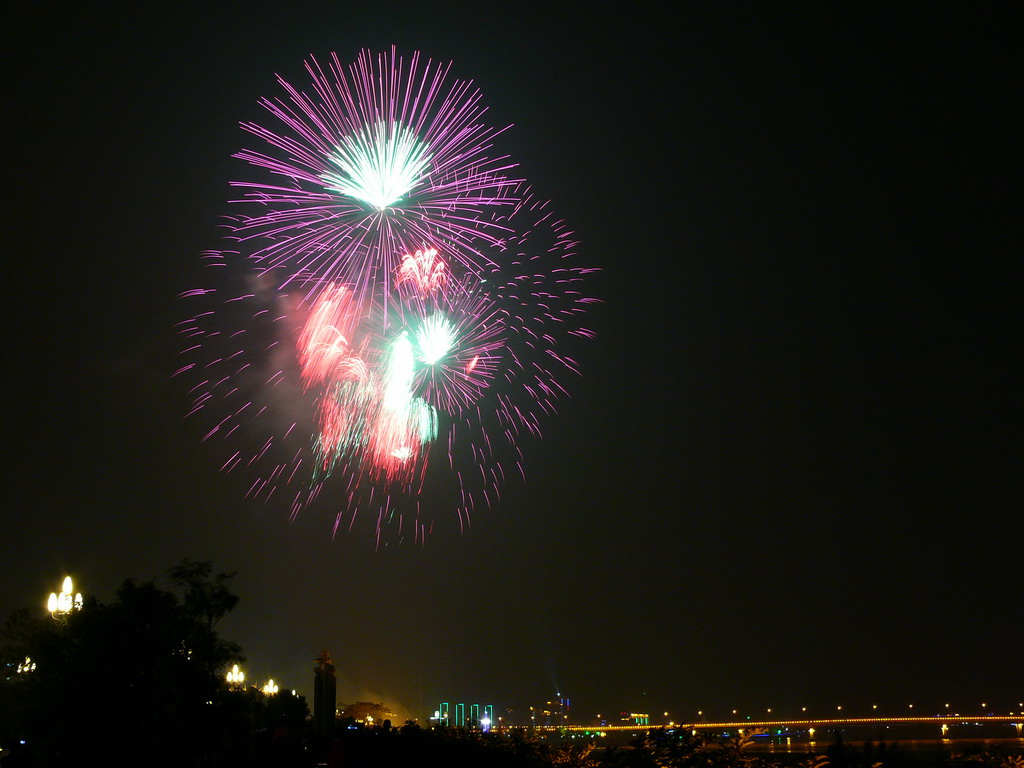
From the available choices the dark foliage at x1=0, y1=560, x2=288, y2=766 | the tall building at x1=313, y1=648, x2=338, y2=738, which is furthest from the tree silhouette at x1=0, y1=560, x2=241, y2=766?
the tall building at x1=313, y1=648, x2=338, y2=738

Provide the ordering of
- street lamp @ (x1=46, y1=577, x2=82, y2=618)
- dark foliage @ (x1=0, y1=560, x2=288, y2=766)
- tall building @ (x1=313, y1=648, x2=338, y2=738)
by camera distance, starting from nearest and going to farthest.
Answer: dark foliage @ (x1=0, y1=560, x2=288, y2=766)
street lamp @ (x1=46, y1=577, x2=82, y2=618)
tall building @ (x1=313, y1=648, x2=338, y2=738)

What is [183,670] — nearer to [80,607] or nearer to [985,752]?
[80,607]

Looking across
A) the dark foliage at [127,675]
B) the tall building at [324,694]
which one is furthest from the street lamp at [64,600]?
the tall building at [324,694]

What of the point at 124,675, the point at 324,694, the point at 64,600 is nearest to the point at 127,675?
the point at 124,675

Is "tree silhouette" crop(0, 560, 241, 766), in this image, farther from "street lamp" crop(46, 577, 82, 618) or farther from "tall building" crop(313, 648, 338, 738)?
"tall building" crop(313, 648, 338, 738)

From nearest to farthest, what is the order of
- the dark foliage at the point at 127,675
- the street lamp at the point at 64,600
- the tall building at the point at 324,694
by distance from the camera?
the dark foliage at the point at 127,675 → the street lamp at the point at 64,600 → the tall building at the point at 324,694

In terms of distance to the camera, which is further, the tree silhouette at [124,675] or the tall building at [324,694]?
the tall building at [324,694]

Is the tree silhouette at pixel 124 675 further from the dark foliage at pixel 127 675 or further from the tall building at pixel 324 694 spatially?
the tall building at pixel 324 694

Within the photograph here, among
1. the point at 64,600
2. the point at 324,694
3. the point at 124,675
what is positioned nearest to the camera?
the point at 124,675

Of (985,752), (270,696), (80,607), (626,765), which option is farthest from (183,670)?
(270,696)

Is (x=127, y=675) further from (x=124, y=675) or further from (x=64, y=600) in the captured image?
(x=64, y=600)

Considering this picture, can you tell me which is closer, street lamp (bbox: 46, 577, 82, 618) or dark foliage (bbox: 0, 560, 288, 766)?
dark foliage (bbox: 0, 560, 288, 766)
